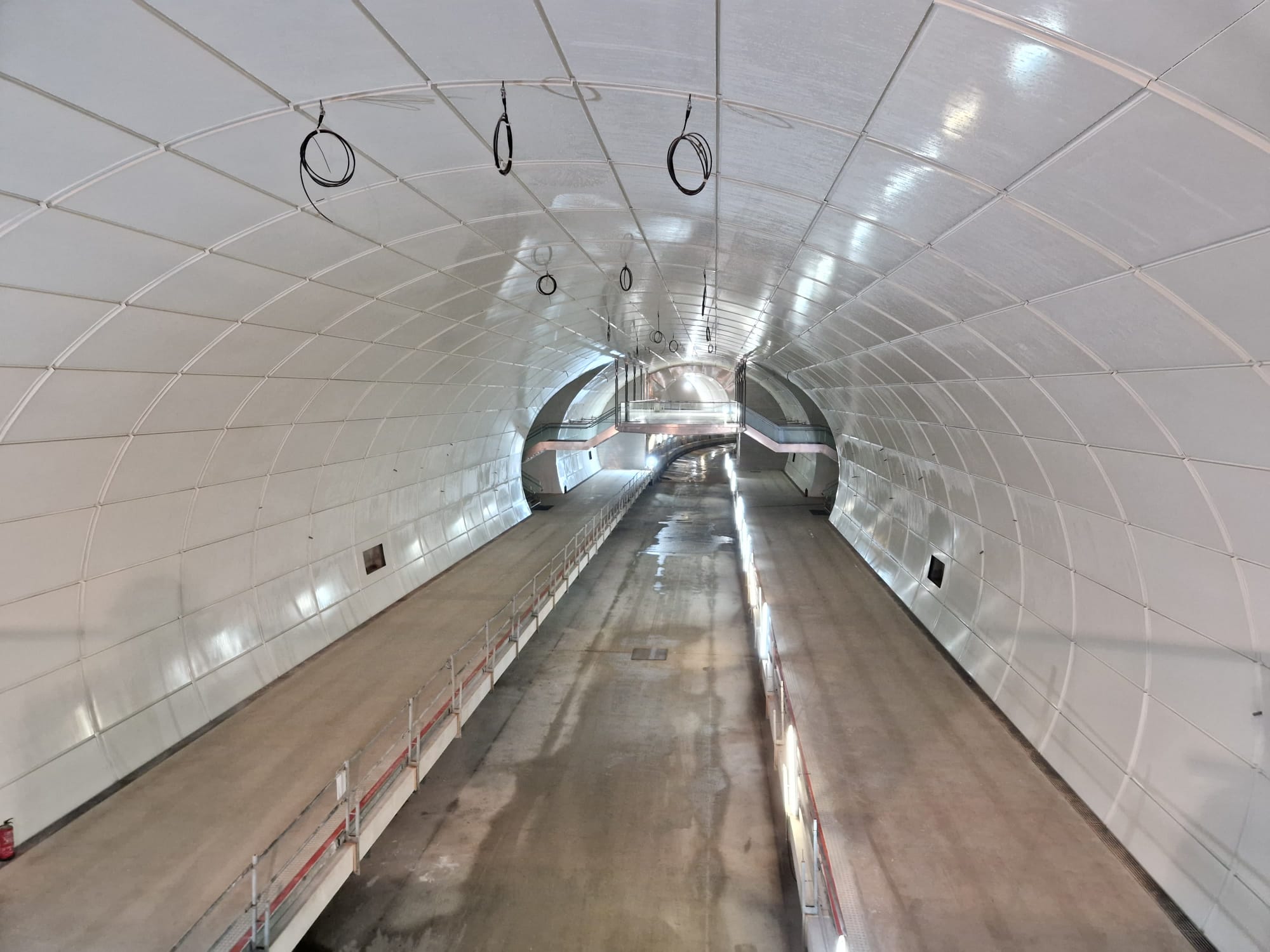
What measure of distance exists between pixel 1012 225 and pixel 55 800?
40.5 feet

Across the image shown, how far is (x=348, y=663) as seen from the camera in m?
14.4

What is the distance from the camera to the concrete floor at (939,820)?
7.75 metres

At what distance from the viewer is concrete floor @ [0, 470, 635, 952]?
7434 mm

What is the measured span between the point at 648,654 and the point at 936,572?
→ 7146mm

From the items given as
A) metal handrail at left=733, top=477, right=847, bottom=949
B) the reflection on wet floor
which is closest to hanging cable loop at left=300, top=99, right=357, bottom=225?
metal handrail at left=733, top=477, right=847, bottom=949

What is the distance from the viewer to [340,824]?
8.15 m

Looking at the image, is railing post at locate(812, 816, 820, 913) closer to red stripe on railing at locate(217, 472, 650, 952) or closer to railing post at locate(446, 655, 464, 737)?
red stripe on railing at locate(217, 472, 650, 952)

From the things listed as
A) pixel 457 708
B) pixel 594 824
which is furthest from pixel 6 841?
pixel 594 824

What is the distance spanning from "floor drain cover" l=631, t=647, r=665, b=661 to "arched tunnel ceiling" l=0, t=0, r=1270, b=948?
6.64 meters

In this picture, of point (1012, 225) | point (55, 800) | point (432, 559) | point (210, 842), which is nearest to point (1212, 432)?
point (1012, 225)

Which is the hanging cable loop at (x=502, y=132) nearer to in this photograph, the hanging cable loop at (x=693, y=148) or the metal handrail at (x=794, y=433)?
the hanging cable loop at (x=693, y=148)

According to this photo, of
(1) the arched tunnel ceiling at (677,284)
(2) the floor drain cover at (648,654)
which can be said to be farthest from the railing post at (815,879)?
(2) the floor drain cover at (648,654)

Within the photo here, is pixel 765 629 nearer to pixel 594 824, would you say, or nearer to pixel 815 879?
pixel 594 824

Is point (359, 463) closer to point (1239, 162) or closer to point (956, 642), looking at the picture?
point (956, 642)
